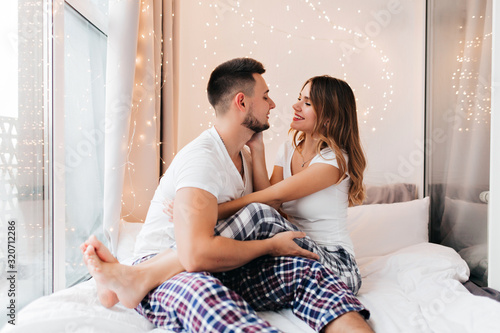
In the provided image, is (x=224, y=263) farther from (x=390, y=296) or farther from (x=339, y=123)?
(x=339, y=123)

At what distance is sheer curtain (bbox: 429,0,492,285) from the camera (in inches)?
62.4

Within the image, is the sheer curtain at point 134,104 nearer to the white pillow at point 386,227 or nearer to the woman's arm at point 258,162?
the woman's arm at point 258,162

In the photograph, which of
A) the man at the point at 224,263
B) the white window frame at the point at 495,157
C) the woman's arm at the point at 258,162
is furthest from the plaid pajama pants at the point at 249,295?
the white window frame at the point at 495,157

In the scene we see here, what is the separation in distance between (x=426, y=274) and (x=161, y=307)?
1034 mm

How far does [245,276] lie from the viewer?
120 centimetres

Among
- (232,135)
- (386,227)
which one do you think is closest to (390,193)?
(386,227)

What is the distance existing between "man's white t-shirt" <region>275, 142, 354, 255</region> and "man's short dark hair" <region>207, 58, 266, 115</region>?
41cm

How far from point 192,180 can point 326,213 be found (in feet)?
2.02

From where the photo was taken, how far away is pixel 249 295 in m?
1.16

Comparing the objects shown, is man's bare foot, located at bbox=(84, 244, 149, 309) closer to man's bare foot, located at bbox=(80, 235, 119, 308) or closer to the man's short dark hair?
man's bare foot, located at bbox=(80, 235, 119, 308)

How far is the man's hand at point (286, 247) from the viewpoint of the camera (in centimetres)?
118

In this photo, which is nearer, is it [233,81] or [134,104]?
[233,81]

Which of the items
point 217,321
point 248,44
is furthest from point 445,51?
point 217,321

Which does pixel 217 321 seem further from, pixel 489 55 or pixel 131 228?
pixel 489 55
